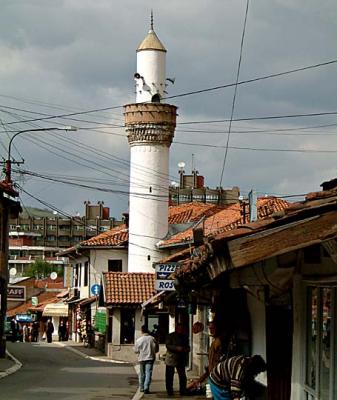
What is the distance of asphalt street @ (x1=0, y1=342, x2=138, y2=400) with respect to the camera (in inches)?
930

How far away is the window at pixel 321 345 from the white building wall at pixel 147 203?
146 feet

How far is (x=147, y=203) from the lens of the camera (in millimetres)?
56531

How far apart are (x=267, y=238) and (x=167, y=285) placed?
16120 mm

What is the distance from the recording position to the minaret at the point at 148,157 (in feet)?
183

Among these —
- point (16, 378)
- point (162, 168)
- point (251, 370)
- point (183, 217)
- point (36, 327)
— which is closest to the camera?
point (251, 370)

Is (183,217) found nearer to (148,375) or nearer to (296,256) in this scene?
(148,375)

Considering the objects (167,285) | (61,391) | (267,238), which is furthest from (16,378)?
(267,238)

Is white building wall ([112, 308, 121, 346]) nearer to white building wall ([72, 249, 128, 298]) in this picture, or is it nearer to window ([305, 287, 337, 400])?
white building wall ([72, 249, 128, 298])

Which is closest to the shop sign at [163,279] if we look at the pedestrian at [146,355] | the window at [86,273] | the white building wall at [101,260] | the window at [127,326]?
the pedestrian at [146,355]

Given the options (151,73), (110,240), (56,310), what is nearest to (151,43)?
(151,73)

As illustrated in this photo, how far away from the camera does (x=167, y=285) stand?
2372cm

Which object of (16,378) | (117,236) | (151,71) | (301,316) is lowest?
(16,378)

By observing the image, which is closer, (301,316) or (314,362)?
(314,362)

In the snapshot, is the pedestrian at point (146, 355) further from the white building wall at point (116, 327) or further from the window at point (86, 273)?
the window at point (86, 273)
